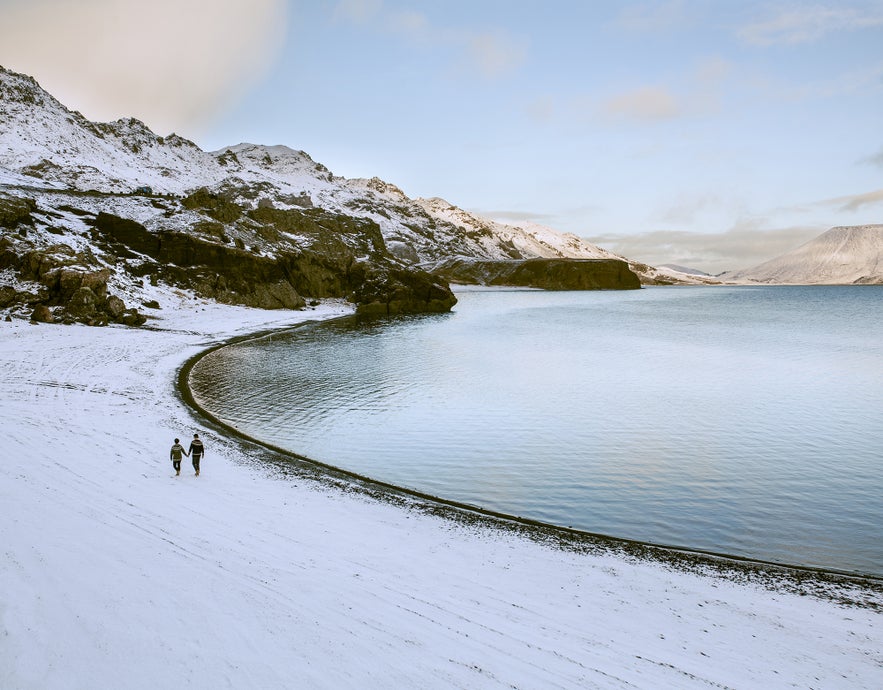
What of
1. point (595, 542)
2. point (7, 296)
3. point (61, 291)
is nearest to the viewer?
point (595, 542)

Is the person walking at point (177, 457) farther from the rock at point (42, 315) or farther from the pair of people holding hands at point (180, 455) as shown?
the rock at point (42, 315)

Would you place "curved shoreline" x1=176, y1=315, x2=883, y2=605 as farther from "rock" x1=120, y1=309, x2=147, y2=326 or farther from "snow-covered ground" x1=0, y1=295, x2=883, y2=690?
"rock" x1=120, y1=309, x2=147, y2=326

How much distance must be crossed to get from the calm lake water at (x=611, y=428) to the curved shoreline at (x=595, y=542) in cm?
64

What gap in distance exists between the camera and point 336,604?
10875 mm

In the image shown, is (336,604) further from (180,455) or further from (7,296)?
(7,296)

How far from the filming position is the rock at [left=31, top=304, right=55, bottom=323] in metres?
45.8

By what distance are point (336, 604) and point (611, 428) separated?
19176 mm

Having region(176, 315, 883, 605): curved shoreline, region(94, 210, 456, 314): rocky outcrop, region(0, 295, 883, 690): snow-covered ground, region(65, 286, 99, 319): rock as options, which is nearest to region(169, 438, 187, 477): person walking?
region(0, 295, 883, 690): snow-covered ground

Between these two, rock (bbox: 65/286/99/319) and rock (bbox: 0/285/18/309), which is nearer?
rock (bbox: 0/285/18/309)

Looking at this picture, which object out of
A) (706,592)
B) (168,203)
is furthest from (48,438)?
(168,203)

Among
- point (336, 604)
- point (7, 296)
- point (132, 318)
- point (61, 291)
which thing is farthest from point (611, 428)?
point (7, 296)

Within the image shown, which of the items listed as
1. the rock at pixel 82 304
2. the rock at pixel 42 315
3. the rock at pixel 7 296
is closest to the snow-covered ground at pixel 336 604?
the rock at pixel 42 315

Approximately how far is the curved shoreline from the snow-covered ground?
554mm

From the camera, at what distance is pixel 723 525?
1623cm
